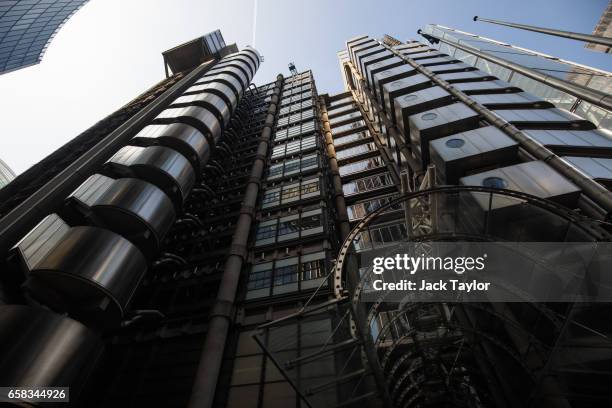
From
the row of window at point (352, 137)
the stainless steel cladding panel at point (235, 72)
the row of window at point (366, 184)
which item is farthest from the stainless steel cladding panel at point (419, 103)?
the stainless steel cladding panel at point (235, 72)

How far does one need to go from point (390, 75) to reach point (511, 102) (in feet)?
41.3

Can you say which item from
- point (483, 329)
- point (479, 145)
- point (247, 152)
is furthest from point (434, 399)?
point (247, 152)

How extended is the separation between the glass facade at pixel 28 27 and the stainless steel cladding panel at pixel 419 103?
6488 centimetres

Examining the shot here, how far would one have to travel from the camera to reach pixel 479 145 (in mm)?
17938

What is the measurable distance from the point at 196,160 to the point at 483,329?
21.5m

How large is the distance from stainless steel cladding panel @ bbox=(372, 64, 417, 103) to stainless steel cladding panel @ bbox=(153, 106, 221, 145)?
656 inches

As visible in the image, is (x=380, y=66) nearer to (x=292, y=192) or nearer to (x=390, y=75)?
(x=390, y=75)

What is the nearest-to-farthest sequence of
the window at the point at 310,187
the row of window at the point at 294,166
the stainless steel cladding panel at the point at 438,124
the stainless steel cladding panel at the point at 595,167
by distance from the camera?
the stainless steel cladding panel at the point at 595,167 → the stainless steel cladding panel at the point at 438,124 → the window at the point at 310,187 → the row of window at the point at 294,166

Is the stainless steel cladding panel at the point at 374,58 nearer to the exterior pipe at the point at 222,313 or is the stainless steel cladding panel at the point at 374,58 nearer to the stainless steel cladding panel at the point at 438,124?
the stainless steel cladding panel at the point at 438,124

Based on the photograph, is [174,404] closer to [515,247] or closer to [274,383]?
[274,383]

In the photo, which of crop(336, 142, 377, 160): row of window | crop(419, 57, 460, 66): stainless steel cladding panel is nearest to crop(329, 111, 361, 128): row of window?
crop(336, 142, 377, 160): row of window

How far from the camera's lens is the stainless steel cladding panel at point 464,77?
29719 millimetres

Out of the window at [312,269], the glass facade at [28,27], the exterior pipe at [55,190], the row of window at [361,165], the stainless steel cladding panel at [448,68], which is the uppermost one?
the glass facade at [28,27]

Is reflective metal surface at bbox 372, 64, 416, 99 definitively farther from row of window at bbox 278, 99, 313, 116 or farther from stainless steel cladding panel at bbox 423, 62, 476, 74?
row of window at bbox 278, 99, 313, 116
